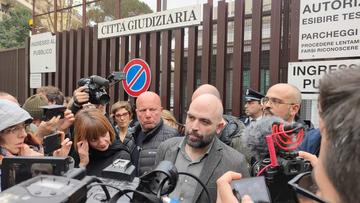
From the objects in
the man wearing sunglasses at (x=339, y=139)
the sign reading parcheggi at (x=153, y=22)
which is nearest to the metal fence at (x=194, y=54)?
the sign reading parcheggi at (x=153, y=22)

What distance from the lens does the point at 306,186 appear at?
899 mm

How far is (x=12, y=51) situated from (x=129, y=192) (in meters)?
8.88

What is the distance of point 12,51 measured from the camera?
8.83 m

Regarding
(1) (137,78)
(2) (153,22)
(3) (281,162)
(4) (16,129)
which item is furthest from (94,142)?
(2) (153,22)

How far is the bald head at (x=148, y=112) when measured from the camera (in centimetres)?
353

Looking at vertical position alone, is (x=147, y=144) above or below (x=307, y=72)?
below

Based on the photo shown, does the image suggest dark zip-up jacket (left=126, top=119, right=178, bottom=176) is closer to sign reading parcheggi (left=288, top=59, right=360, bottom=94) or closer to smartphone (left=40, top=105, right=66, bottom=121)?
smartphone (left=40, top=105, right=66, bottom=121)

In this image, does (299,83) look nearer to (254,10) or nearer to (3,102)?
(254,10)

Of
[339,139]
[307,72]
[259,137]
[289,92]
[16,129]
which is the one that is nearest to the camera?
[339,139]

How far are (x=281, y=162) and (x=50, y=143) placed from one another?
1188 millimetres

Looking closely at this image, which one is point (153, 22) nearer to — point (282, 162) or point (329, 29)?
point (329, 29)

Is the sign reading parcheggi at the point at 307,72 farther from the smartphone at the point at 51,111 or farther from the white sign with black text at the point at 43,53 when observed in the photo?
the white sign with black text at the point at 43,53

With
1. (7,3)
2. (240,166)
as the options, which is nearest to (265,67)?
(240,166)

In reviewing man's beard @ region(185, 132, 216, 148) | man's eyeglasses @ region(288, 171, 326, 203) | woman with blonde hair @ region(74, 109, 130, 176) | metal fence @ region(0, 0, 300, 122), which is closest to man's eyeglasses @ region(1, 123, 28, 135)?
woman with blonde hair @ region(74, 109, 130, 176)
